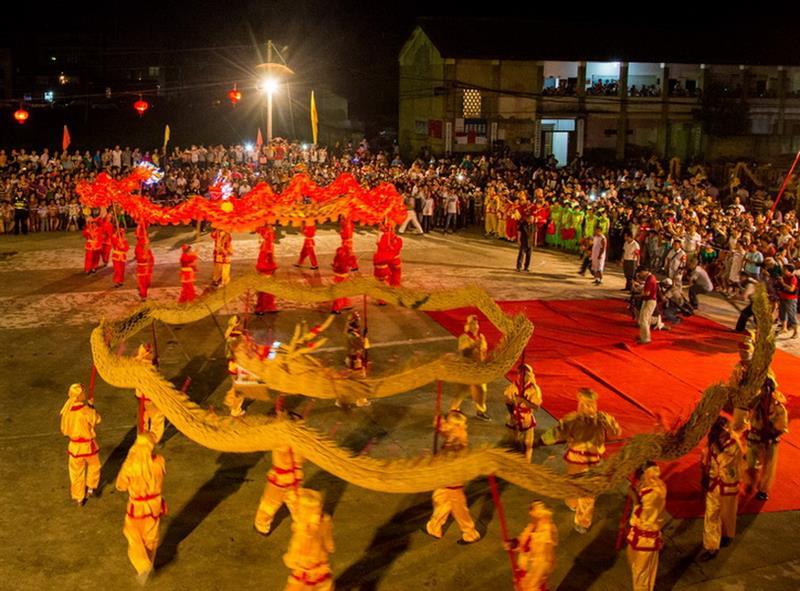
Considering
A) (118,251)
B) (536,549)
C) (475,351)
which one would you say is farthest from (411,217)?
(536,549)

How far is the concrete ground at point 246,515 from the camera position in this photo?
704cm

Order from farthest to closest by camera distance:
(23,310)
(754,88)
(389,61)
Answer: (389,61) < (754,88) < (23,310)

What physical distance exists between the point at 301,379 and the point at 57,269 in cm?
1379

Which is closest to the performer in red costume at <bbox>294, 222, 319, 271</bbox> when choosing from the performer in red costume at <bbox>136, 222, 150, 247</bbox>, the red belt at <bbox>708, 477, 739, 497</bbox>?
the performer in red costume at <bbox>136, 222, 150, 247</bbox>

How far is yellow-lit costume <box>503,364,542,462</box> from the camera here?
9164 millimetres

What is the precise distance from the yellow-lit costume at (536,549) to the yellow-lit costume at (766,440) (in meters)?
3.55

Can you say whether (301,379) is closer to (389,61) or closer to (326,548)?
(326,548)

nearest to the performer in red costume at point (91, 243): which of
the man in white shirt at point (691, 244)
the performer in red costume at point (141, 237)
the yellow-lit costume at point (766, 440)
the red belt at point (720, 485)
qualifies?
the performer in red costume at point (141, 237)

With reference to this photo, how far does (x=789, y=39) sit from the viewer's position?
1566 inches

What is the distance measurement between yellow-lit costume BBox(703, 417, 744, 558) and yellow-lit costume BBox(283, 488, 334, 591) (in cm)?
369

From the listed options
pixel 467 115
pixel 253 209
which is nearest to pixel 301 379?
pixel 253 209

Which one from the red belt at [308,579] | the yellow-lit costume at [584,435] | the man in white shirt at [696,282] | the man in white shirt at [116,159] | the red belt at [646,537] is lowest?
the red belt at [308,579]

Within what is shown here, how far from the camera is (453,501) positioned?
7414 millimetres

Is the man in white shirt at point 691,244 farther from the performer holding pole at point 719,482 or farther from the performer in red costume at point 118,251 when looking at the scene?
the performer in red costume at point 118,251
